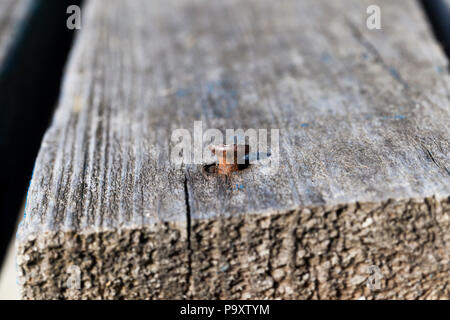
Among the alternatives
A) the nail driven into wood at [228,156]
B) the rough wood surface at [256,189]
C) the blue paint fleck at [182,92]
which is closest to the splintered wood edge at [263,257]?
the rough wood surface at [256,189]

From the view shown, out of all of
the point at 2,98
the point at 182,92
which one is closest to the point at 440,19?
the point at 182,92

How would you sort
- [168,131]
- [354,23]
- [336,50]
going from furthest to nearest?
[354,23]
[336,50]
[168,131]

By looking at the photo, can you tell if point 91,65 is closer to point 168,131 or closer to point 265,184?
point 168,131

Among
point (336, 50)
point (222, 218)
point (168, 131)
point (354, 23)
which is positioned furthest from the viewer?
point (354, 23)

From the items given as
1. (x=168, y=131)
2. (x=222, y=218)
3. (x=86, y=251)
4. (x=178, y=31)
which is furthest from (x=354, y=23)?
(x=86, y=251)

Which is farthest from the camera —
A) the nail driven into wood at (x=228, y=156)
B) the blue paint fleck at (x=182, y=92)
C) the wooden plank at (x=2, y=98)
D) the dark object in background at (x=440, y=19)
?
the dark object in background at (x=440, y=19)

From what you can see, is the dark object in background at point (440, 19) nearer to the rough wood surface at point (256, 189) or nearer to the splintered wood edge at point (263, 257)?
the rough wood surface at point (256, 189)
